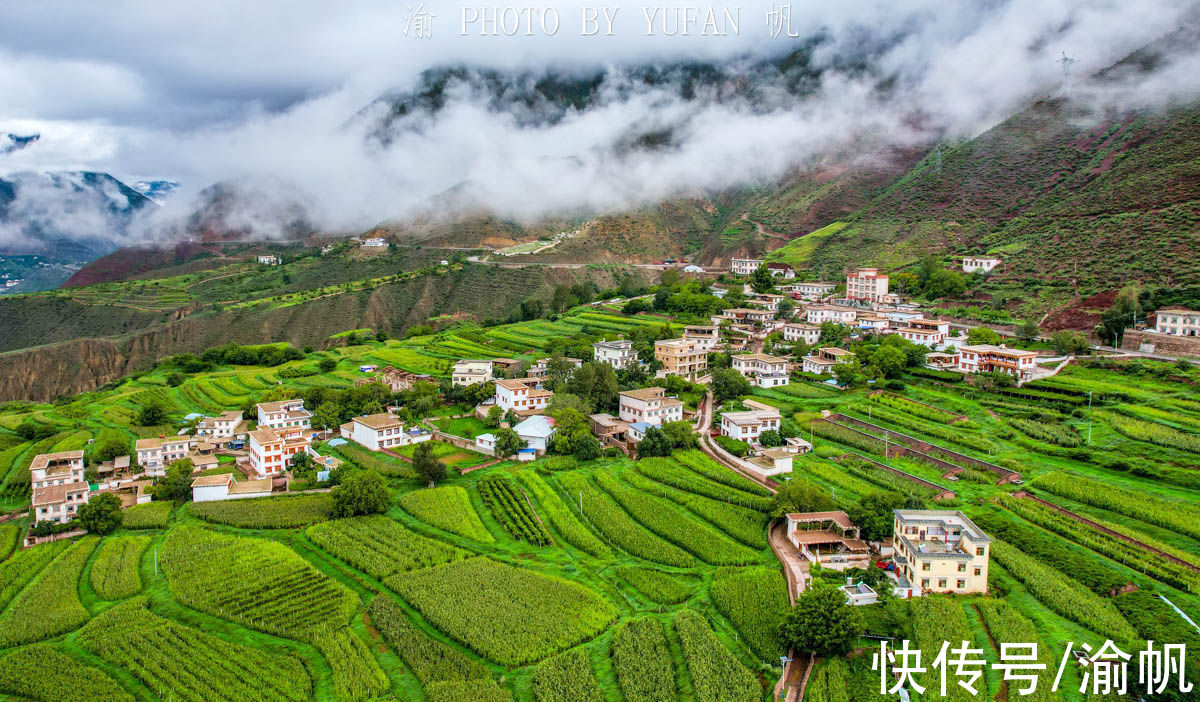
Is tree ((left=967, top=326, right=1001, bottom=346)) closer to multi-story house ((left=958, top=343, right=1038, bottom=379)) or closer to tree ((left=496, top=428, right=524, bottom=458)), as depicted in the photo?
multi-story house ((left=958, top=343, right=1038, bottom=379))

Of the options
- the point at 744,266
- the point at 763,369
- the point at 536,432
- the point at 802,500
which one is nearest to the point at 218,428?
the point at 536,432

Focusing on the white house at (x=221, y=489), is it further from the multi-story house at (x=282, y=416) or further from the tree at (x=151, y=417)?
the tree at (x=151, y=417)

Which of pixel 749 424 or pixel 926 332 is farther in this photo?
pixel 926 332

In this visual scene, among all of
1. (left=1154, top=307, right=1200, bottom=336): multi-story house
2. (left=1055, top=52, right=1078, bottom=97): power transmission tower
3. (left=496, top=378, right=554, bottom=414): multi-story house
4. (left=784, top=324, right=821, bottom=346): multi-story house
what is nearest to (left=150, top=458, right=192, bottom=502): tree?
(left=496, top=378, right=554, bottom=414): multi-story house

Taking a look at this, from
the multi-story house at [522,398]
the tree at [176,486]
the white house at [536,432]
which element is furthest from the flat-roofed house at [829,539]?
the tree at [176,486]

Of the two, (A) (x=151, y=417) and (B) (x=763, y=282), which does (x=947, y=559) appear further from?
(B) (x=763, y=282)

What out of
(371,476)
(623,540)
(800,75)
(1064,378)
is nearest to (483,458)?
(371,476)
